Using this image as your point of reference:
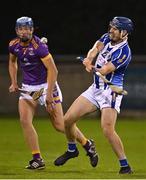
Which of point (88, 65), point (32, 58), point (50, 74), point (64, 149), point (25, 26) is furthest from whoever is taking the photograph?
point (64, 149)

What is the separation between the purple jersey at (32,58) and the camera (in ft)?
43.0

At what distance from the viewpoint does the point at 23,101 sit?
1335 centimetres

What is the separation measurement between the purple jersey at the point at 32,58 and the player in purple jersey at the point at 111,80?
2.46 ft

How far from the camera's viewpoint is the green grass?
41.4 ft

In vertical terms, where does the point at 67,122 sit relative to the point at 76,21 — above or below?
above

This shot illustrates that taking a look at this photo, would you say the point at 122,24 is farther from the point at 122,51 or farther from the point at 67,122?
the point at 67,122

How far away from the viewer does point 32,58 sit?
13.2 meters

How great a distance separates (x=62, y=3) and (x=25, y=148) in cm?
1380

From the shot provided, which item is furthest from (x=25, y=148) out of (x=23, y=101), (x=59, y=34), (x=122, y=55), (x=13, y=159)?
(x=59, y=34)

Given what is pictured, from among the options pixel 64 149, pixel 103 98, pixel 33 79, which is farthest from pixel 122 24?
pixel 64 149

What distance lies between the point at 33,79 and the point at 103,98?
4.00 feet

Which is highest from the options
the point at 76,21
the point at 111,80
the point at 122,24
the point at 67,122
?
the point at 122,24

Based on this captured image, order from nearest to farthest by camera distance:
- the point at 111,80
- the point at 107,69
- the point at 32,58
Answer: the point at 107,69
the point at 111,80
the point at 32,58

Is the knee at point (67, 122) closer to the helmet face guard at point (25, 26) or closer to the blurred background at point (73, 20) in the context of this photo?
the helmet face guard at point (25, 26)
